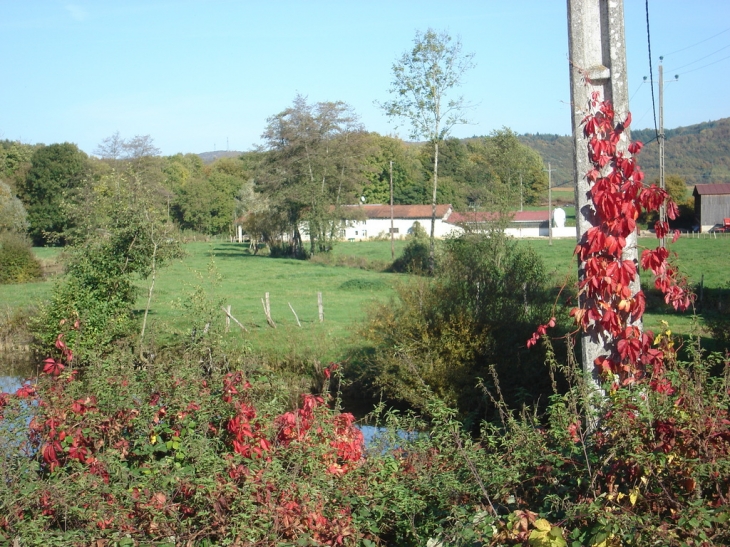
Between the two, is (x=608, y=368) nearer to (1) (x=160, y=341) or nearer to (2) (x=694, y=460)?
(2) (x=694, y=460)

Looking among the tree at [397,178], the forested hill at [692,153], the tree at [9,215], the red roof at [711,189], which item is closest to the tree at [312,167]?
the tree at [9,215]

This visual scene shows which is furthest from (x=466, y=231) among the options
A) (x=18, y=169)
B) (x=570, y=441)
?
(x=18, y=169)

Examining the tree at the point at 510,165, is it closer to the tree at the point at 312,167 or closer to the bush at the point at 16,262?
the tree at the point at 312,167

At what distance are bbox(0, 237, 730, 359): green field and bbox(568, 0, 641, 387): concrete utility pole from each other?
500 centimetres

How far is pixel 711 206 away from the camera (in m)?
64.1

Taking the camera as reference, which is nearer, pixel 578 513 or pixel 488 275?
pixel 578 513

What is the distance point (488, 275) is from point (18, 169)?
239 feet

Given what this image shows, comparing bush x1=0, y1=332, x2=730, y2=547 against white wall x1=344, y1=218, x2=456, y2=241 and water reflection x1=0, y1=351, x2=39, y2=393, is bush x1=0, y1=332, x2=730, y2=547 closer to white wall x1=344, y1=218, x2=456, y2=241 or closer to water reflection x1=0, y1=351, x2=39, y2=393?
water reflection x1=0, y1=351, x2=39, y2=393

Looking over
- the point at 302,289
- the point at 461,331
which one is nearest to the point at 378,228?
the point at 302,289

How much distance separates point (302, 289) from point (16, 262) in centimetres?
1724

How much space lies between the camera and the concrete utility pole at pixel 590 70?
5.39 metres

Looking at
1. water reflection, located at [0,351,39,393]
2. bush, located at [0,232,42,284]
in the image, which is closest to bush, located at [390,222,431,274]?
bush, located at [0,232,42,284]

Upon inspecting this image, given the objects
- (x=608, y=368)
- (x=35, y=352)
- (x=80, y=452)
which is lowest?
(x=35, y=352)

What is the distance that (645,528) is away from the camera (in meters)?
3.20
